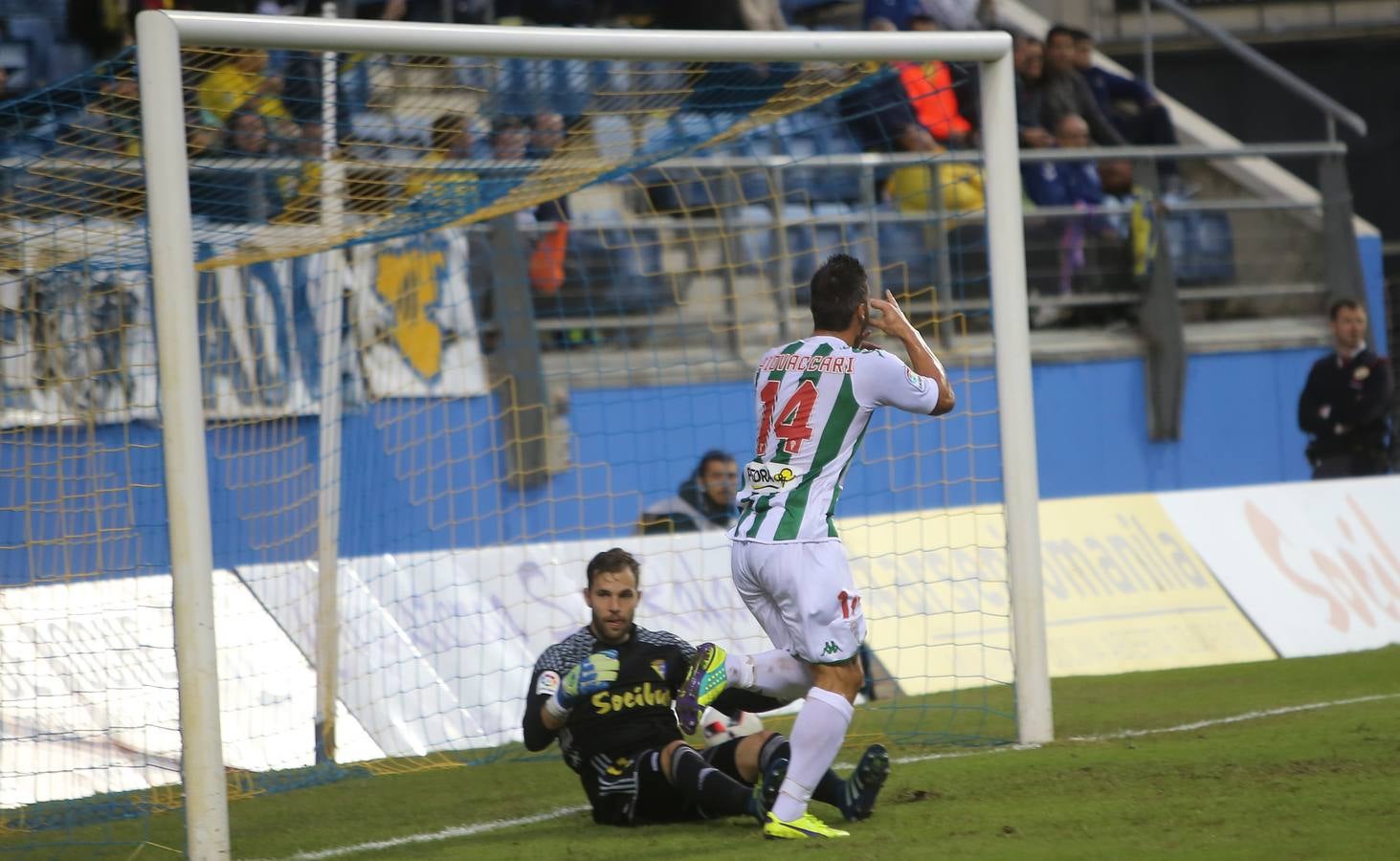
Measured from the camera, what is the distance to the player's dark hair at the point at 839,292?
5.00m

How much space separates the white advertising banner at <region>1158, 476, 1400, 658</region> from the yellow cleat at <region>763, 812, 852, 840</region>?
16.6ft

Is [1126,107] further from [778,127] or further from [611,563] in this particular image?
[611,563]

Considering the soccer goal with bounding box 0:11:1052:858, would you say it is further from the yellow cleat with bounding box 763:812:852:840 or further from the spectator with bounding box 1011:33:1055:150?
the spectator with bounding box 1011:33:1055:150

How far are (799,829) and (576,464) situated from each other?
539 cm

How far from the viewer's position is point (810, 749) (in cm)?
473

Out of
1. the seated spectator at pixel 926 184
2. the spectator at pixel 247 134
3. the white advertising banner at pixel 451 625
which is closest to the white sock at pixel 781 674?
the white advertising banner at pixel 451 625

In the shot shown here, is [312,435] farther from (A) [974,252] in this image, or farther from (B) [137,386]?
(A) [974,252]

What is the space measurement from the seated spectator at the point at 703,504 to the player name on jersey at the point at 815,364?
3424mm

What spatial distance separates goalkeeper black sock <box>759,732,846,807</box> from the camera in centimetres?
499

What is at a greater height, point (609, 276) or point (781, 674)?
point (609, 276)

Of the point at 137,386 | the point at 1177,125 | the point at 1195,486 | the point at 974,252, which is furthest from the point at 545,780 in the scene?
the point at 1177,125

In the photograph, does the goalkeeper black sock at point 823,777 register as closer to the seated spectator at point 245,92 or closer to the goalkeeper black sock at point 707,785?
the goalkeeper black sock at point 707,785

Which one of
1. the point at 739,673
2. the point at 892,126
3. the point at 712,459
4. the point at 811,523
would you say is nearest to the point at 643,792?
the point at 739,673

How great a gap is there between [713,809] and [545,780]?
5.32ft
